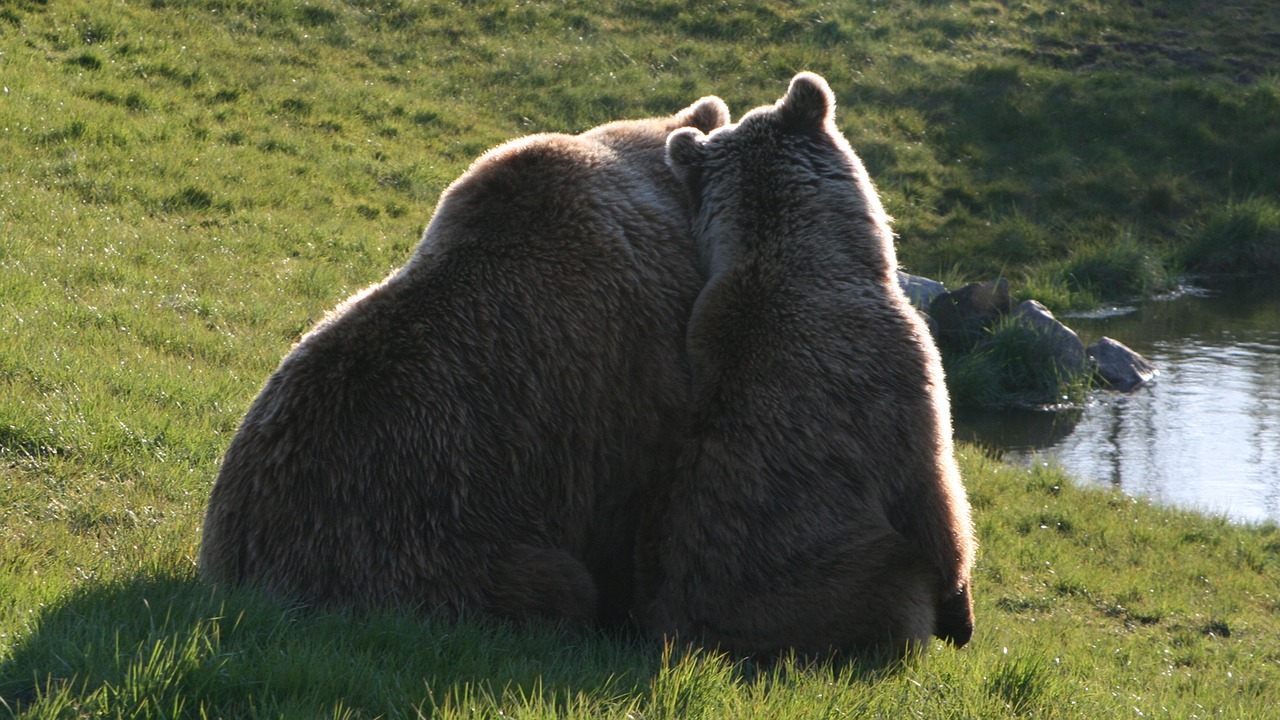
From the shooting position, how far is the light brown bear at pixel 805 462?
13.6ft

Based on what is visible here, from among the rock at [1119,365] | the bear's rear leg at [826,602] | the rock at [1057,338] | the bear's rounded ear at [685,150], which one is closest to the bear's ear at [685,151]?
the bear's rounded ear at [685,150]

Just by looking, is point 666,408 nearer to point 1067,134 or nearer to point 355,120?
point 355,120

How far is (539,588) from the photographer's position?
409 centimetres

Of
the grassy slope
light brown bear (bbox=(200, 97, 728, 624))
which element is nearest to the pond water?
the grassy slope

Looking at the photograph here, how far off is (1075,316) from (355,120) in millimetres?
10300

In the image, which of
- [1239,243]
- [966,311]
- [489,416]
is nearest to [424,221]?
[966,311]

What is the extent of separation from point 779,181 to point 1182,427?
31.9 feet

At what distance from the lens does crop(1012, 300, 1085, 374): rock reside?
14.3 meters

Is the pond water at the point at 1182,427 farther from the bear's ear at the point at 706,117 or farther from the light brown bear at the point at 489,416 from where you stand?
the light brown bear at the point at 489,416

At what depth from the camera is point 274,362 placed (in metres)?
8.49

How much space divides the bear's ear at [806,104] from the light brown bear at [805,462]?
35cm

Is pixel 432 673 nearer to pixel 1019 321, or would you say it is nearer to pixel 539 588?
pixel 539 588

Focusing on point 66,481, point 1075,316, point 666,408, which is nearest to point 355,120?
point 1075,316

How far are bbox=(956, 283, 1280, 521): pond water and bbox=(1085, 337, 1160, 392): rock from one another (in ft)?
0.50
